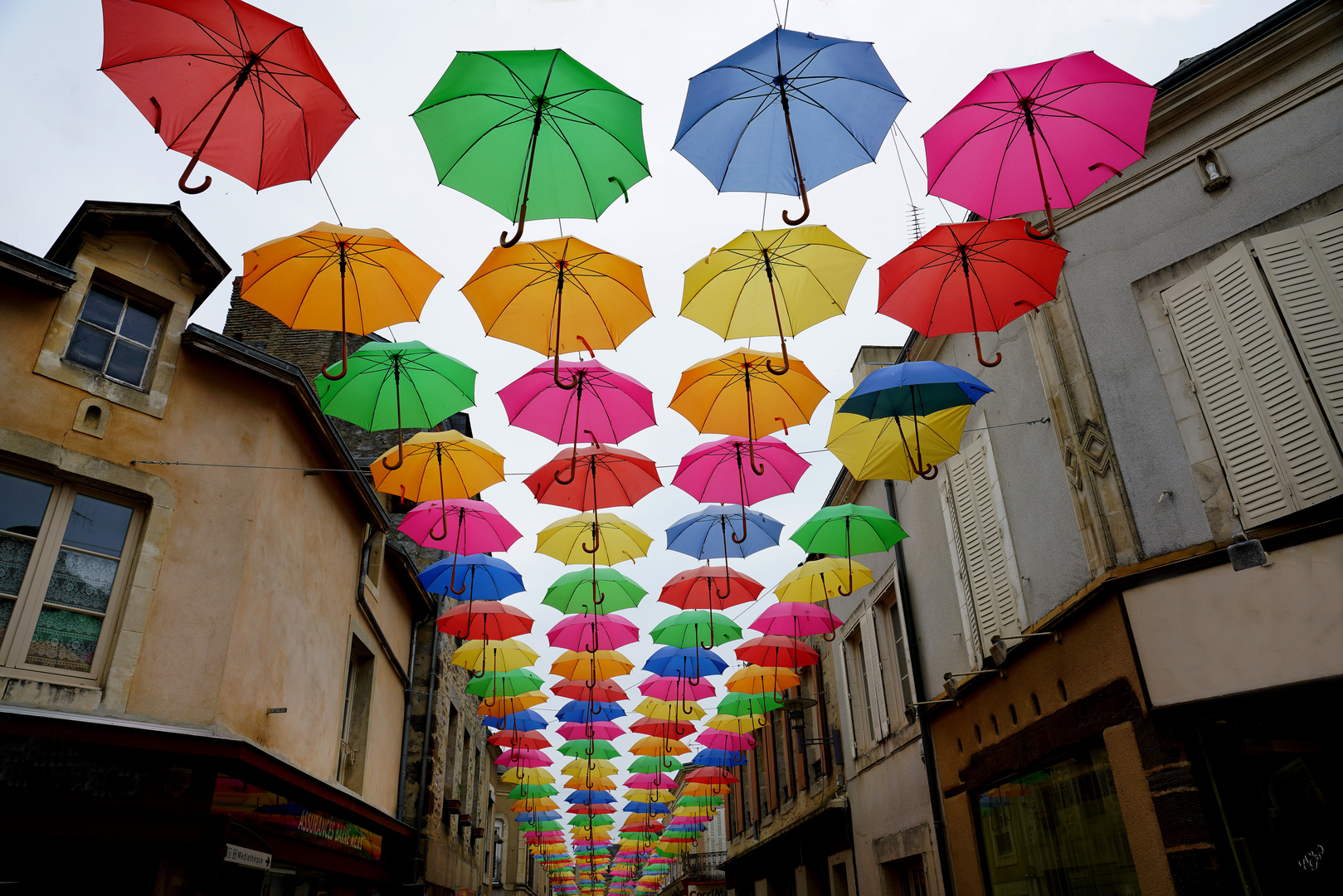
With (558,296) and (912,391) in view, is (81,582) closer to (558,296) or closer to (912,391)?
(558,296)

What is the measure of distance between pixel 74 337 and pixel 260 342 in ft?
29.5

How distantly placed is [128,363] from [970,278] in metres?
6.84

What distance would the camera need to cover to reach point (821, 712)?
14.8 metres

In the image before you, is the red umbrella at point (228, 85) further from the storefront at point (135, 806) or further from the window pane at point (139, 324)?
the storefront at point (135, 806)

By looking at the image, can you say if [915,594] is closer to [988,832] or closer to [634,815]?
[988,832]

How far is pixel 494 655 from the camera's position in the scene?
1312 centimetres

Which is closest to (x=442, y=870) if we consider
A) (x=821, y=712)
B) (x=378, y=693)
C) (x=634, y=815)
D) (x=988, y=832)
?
(x=378, y=693)

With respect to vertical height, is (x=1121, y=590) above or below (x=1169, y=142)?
below

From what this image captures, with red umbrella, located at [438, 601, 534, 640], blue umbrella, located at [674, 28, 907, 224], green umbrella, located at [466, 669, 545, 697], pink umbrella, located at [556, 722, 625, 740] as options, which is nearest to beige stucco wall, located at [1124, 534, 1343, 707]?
blue umbrella, located at [674, 28, 907, 224]

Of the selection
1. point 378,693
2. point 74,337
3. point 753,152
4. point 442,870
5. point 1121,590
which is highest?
point 753,152

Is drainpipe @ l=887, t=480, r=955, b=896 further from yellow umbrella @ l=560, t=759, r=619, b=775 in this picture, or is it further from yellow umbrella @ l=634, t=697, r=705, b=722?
yellow umbrella @ l=560, t=759, r=619, b=775

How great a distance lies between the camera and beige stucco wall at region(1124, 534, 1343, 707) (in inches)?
186

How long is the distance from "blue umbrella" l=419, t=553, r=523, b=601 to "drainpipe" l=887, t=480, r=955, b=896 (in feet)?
17.1

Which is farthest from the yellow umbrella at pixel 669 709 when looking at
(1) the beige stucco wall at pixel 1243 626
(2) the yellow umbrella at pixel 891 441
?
(1) the beige stucco wall at pixel 1243 626
